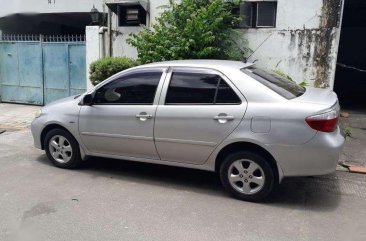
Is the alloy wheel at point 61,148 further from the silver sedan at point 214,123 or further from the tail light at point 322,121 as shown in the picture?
the tail light at point 322,121

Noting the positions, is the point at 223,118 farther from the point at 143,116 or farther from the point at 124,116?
the point at 124,116

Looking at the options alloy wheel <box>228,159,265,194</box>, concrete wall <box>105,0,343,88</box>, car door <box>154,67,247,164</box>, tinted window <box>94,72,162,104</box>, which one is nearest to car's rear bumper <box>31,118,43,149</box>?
tinted window <box>94,72,162,104</box>

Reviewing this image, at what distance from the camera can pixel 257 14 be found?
8570 mm

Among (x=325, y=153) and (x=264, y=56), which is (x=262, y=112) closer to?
(x=325, y=153)

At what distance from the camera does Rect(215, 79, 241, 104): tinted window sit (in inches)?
182

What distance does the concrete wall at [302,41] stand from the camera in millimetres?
7988

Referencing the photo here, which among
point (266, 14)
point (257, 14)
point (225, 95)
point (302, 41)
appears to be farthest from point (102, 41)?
point (225, 95)

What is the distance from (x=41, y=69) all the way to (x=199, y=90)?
756cm

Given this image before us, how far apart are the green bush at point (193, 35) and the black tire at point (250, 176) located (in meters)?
3.82

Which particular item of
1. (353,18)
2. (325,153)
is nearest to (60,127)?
(325,153)

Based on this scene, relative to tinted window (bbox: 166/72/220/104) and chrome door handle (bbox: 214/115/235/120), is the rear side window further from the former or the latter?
chrome door handle (bbox: 214/115/235/120)

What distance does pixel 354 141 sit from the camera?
23.1 ft

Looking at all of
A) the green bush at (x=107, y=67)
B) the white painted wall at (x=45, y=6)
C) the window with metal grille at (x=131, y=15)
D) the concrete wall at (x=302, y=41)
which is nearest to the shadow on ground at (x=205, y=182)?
the green bush at (x=107, y=67)

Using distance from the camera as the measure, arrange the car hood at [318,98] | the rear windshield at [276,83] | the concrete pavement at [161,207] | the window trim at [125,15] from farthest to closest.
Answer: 1. the window trim at [125,15]
2. the rear windshield at [276,83]
3. the car hood at [318,98]
4. the concrete pavement at [161,207]
